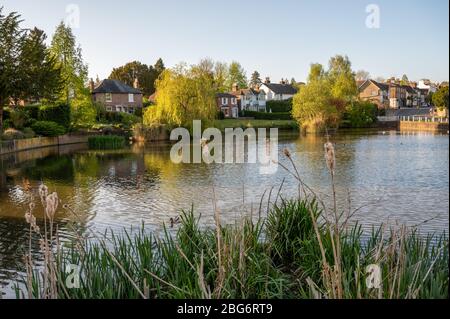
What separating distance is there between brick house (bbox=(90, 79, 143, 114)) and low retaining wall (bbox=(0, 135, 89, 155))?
23.1m

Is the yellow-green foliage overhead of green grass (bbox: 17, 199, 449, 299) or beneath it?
overhead

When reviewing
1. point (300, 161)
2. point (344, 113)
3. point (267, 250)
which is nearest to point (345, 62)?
point (344, 113)

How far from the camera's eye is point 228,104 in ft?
290

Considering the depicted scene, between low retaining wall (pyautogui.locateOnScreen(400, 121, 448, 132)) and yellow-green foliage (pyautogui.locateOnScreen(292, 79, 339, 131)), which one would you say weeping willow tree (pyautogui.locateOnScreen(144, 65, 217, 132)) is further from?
low retaining wall (pyautogui.locateOnScreen(400, 121, 448, 132))

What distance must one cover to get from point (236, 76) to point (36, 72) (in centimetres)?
6721

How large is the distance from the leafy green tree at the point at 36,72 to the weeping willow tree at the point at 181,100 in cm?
892

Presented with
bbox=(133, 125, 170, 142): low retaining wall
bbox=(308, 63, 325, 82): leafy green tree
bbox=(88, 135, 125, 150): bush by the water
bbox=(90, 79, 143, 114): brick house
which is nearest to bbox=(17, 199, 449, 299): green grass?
bbox=(88, 135, 125, 150): bush by the water

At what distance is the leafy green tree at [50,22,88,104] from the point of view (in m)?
51.2

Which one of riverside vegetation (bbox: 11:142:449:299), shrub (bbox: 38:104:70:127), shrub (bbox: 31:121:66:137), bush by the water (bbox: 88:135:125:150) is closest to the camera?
riverside vegetation (bbox: 11:142:449:299)

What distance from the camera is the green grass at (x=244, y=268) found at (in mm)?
4941

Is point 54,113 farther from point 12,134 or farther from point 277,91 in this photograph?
point 277,91
